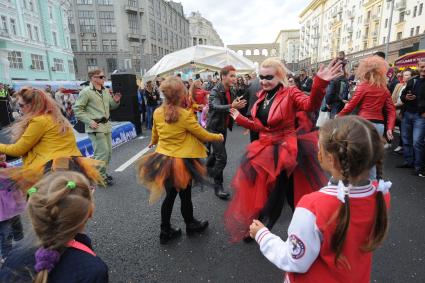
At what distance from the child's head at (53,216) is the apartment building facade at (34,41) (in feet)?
120

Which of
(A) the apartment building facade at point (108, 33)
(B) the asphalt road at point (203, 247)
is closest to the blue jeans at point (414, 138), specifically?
(B) the asphalt road at point (203, 247)

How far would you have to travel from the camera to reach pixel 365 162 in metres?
1.21

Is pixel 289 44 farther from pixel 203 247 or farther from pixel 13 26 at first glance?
pixel 203 247

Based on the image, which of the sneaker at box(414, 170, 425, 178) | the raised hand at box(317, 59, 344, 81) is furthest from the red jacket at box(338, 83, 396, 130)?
the raised hand at box(317, 59, 344, 81)

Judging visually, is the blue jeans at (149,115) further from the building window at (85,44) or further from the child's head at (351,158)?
the building window at (85,44)

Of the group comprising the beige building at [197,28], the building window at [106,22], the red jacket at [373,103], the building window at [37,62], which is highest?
the beige building at [197,28]

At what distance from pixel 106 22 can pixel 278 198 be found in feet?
211

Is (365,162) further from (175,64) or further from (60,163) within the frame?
(175,64)

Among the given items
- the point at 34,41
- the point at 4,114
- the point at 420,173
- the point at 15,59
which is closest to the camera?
the point at 420,173

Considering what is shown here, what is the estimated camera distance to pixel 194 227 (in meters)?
3.37

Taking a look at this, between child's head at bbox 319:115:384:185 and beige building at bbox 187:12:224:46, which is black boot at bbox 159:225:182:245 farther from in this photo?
beige building at bbox 187:12:224:46

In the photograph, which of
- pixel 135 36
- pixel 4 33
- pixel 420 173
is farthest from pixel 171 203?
pixel 135 36

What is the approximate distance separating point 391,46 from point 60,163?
43.0m

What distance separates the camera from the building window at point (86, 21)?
5622 cm
